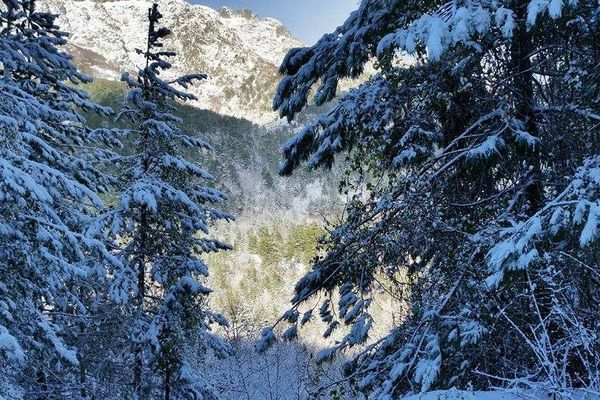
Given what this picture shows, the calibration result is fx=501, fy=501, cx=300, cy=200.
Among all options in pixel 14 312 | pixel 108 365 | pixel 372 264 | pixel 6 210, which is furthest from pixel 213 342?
pixel 372 264

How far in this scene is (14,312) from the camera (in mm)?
7293

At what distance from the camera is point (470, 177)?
580 cm

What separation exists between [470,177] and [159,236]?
7606mm

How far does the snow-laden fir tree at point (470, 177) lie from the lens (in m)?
3.60

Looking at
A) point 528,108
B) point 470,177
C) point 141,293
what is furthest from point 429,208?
point 141,293

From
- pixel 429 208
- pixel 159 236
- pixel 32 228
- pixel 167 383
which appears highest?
pixel 159 236

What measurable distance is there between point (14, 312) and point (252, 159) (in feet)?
544

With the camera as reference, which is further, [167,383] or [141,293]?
[167,383]

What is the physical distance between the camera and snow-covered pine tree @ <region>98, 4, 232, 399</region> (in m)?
10.5

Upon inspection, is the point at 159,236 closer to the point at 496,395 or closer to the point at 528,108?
the point at 528,108

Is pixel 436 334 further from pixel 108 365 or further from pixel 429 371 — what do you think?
pixel 108 365

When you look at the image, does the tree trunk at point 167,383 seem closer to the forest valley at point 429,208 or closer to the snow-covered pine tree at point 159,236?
the snow-covered pine tree at point 159,236

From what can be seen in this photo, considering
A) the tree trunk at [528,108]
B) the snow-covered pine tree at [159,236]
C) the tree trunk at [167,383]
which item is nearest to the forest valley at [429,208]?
the tree trunk at [528,108]

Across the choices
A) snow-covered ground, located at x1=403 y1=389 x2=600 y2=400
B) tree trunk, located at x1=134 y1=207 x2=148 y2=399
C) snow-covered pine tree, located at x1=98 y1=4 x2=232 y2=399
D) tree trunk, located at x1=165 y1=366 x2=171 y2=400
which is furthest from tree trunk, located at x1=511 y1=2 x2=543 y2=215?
tree trunk, located at x1=165 y1=366 x2=171 y2=400
